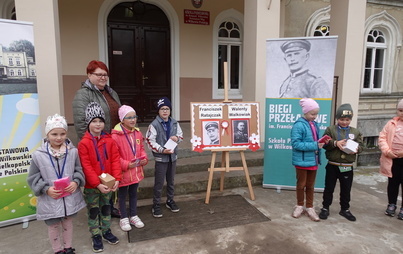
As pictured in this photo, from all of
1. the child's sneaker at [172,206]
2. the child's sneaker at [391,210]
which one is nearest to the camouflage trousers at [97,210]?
the child's sneaker at [172,206]

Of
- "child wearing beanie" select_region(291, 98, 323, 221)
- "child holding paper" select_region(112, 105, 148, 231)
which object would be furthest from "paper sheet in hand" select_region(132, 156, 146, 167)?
"child wearing beanie" select_region(291, 98, 323, 221)

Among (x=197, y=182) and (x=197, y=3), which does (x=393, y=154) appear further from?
(x=197, y=3)

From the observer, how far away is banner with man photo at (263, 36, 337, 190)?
399 centimetres

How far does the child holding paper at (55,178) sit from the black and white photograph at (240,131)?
81.0 inches

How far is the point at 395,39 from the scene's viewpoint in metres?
8.32

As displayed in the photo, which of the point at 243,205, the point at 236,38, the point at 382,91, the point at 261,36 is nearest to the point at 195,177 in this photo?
the point at 243,205

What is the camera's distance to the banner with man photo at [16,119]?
9.62ft

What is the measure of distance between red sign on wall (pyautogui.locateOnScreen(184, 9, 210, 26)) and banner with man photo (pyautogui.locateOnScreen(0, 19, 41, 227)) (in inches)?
170

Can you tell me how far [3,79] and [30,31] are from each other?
623 millimetres

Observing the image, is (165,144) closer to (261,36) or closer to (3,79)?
(3,79)

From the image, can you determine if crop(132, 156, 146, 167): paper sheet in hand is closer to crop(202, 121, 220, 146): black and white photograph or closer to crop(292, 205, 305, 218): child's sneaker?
crop(202, 121, 220, 146): black and white photograph

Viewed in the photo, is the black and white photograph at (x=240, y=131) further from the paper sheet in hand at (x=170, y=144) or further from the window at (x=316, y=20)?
the window at (x=316, y=20)

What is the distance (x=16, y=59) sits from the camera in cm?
299

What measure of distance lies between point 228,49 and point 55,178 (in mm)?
5995
